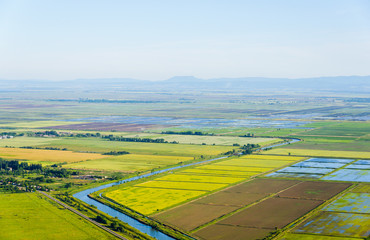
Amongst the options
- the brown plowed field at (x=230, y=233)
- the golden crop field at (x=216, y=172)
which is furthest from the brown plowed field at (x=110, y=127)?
the brown plowed field at (x=230, y=233)

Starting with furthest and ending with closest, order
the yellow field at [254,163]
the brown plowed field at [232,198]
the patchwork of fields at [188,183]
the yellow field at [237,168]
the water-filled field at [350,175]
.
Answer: the yellow field at [254,163]
the yellow field at [237,168]
the water-filled field at [350,175]
the patchwork of fields at [188,183]
the brown plowed field at [232,198]

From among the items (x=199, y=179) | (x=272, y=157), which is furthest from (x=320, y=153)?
(x=199, y=179)

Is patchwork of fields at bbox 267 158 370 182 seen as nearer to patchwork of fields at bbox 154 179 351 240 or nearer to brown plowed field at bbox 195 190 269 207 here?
patchwork of fields at bbox 154 179 351 240

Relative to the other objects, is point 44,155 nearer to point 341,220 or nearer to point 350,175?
point 350,175

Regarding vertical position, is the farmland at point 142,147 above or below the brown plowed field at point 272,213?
above

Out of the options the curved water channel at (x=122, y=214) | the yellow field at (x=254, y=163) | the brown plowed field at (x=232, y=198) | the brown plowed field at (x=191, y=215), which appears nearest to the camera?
the curved water channel at (x=122, y=214)

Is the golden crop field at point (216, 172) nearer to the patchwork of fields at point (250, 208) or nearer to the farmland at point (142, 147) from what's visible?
the patchwork of fields at point (250, 208)

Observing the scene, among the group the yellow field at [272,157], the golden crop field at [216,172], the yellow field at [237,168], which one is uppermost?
the yellow field at [272,157]
